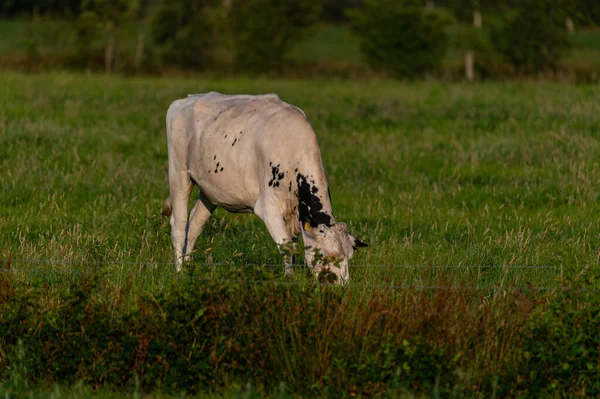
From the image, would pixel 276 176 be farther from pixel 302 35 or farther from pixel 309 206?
pixel 302 35

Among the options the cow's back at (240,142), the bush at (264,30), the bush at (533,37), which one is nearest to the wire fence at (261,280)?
the cow's back at (240,142)

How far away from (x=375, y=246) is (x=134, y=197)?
4.41 meters

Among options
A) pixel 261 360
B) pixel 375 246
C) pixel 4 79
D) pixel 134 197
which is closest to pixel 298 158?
pixel 375 246

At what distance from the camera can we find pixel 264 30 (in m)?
54.8

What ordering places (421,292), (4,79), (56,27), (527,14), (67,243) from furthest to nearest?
(56,27), (527,14), (4,79), (67,243), (421,292)

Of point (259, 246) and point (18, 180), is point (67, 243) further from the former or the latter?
point (18, 180)

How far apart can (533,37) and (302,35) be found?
1489 centimetres

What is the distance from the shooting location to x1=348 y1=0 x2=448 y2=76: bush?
5138cm

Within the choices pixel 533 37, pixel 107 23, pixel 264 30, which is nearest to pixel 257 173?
pixel 107 23

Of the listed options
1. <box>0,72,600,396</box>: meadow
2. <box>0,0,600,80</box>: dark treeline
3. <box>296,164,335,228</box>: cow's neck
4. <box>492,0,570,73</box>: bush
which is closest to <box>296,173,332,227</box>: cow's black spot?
<box>296,164,335,228</box>: cow's neck

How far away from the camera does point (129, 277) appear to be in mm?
8758

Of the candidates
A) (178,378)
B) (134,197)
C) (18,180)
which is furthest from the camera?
(18,180)

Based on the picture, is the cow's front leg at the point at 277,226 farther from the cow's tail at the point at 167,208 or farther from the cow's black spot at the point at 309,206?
the cow's tail at the point at 167,208

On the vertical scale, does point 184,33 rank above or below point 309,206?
below
